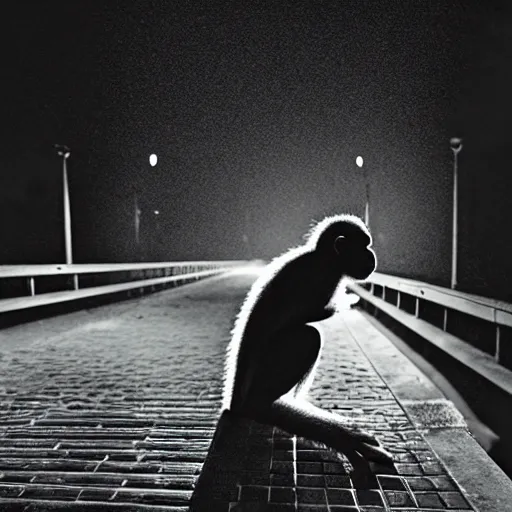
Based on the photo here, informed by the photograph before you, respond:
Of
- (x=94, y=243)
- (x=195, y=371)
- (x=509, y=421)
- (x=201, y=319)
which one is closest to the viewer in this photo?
(x=509, y=421)

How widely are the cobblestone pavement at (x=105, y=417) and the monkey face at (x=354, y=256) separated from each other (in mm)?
1594

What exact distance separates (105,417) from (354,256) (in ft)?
8.45

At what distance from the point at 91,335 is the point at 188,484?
6282 millimetres

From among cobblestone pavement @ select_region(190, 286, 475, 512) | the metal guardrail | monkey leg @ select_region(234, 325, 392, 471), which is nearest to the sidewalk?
cobblestone pavement @ select_region(190, 286, 475, 512)

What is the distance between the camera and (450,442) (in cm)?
371

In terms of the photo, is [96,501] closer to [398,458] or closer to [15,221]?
[398,458]

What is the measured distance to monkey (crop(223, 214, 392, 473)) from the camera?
3.26 metres

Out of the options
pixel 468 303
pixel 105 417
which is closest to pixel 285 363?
pixel 105 417

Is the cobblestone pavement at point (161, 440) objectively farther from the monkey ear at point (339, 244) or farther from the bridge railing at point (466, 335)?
the monkey ear at point (339, 244)

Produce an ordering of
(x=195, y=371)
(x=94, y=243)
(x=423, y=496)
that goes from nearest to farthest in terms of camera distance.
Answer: (x=423, y=496) < (x=195, y=371) < (x=94, y=243)

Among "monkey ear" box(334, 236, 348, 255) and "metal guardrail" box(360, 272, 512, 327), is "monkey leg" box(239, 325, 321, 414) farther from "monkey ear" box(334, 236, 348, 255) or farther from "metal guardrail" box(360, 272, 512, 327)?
"metal guardrail" box(360, 272, 512, 327)

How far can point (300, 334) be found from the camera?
3260mm

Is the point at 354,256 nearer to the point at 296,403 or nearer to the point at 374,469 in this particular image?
the point at 296,403

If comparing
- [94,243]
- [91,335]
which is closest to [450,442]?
[91,335]
